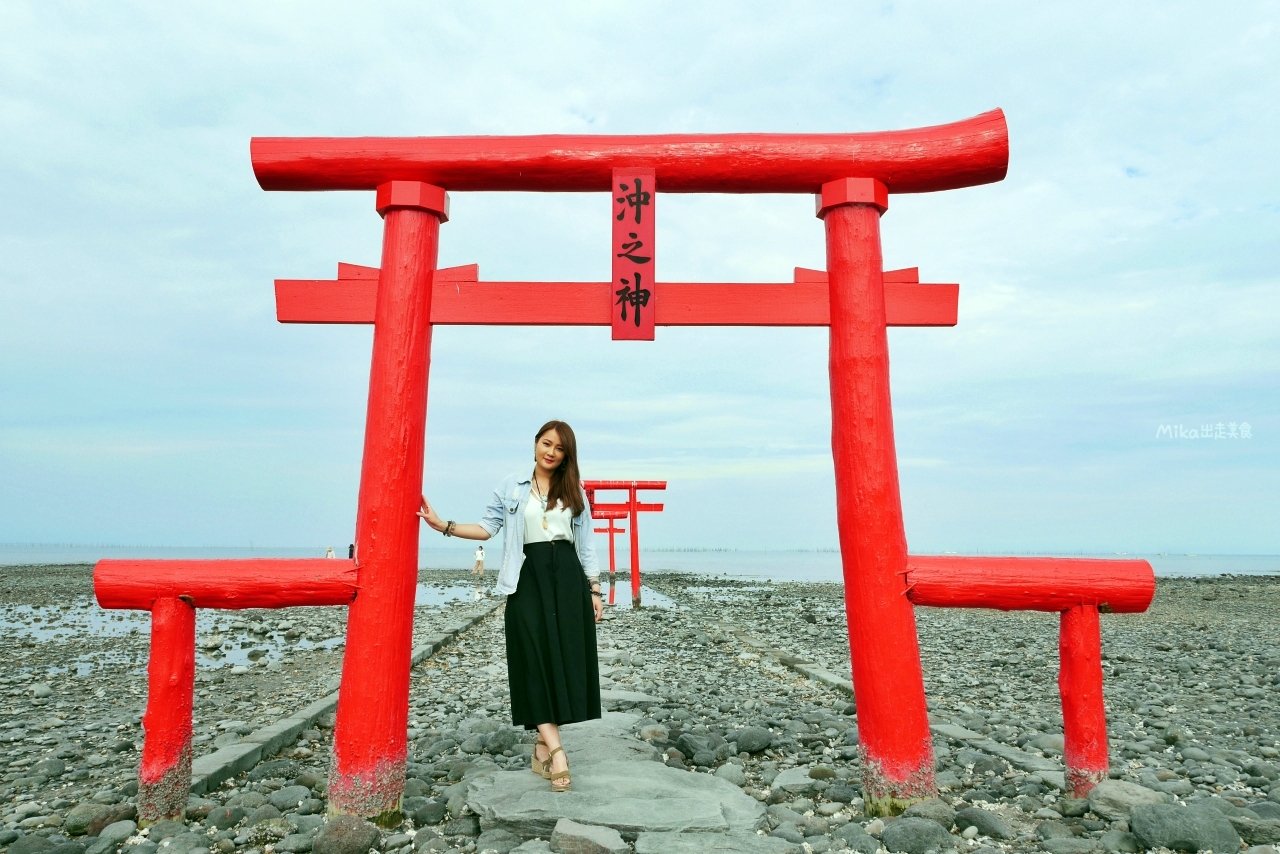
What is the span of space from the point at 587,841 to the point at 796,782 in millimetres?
1433

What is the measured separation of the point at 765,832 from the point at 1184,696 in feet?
18.2

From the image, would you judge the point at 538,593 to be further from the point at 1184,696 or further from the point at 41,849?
the point at 1184,696

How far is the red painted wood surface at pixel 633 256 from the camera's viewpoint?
3826 millimetres

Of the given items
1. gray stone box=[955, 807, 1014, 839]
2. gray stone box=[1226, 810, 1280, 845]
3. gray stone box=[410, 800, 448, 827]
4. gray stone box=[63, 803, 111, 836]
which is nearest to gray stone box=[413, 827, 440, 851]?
gray stone box=[410, 800, 448, 827]

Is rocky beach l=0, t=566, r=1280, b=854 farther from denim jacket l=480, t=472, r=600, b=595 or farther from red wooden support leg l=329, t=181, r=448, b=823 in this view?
denim jacket l=480, t=472, r=600, b=595

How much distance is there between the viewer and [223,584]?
3.54 meters

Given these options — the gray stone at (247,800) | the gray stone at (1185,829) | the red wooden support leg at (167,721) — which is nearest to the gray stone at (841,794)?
the gray stone at (1185,829)

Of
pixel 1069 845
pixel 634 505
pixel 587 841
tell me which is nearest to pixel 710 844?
pixel 587 841

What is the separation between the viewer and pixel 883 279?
388 centimetres

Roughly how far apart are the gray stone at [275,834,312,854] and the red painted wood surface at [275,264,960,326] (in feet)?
7.74

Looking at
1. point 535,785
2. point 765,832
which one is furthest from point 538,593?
point 765,832

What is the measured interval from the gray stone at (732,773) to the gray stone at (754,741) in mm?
391

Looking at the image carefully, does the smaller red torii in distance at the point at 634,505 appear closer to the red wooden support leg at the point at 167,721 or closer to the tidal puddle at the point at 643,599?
the tidal puddle at the point at 643,599

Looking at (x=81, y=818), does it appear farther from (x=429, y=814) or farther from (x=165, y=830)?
(x=429, y=814)
